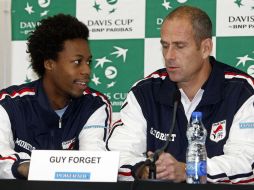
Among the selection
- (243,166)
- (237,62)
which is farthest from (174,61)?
(237,62)

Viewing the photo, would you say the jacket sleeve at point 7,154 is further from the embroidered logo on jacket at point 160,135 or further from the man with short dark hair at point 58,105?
the embroidered logo on jacket at point 160,135

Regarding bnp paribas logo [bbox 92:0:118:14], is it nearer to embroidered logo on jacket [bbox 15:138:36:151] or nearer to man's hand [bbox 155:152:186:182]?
embroidered logo on jacket [bbox 15:138:36:151]

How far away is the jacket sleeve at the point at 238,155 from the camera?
92.2 inches

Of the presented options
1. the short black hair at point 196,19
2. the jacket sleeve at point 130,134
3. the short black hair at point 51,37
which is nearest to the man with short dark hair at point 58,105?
the short black hair at point 51,37

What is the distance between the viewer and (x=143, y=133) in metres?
2.78

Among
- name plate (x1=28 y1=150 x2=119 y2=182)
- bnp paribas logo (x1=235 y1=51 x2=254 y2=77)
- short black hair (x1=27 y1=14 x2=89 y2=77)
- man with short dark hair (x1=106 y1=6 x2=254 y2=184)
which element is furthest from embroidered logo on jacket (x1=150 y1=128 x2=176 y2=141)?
bnp paribas logo (x1=235 y1=51 x2=254 y2=77)

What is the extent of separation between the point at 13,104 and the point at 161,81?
0.78 m

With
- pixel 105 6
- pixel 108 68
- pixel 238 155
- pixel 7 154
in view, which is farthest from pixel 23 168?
pixel 105 6

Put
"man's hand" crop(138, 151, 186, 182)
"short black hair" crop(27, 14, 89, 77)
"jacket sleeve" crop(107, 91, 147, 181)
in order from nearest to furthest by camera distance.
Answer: "man's hand" crop(138, 151, 186, 182), "jacket sleeve" crop(107, 91, 147, 181), "short black hair" crop(27, 14, 89, 77)

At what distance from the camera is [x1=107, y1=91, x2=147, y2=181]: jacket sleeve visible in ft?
8.79

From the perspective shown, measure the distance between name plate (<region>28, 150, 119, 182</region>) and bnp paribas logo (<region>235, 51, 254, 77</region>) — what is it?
170 centimetres

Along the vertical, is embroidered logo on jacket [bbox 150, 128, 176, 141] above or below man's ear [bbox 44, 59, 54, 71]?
below

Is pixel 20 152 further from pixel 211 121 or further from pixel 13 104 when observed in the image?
pixel 211 121

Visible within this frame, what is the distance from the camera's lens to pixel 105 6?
3.66m
